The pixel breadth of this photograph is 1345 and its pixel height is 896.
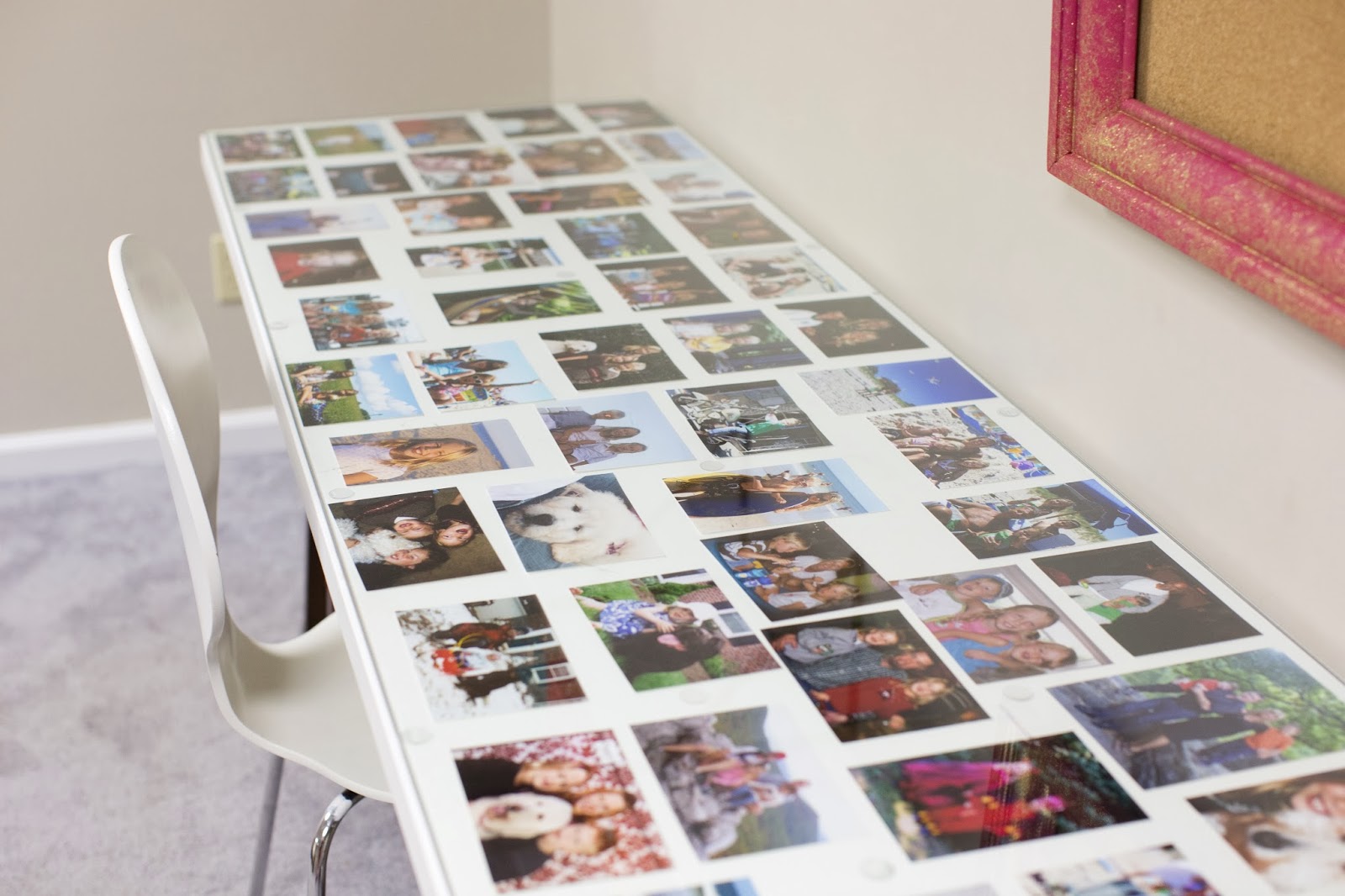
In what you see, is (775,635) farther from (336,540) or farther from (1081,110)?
(1081,110)

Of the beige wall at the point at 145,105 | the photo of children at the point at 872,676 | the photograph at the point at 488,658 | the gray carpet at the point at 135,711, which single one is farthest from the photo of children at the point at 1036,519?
the beige wall at the point at 145,105

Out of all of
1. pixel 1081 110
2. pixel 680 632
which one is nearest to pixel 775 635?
pixel 680 632

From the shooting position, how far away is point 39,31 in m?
2.30

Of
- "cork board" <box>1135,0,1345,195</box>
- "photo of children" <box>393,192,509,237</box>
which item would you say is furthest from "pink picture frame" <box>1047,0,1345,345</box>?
"photo of children" <box>393,192,509,237</box>

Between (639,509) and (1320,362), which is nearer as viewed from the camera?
(1320,362)

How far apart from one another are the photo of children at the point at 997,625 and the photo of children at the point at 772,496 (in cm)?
11

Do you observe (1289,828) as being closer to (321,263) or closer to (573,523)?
(573,523)

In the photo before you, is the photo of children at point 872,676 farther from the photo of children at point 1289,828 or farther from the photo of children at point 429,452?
the photo of children at point 429,452

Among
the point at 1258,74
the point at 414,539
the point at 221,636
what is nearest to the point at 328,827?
the point at 221,636

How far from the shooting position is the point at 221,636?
118 cm

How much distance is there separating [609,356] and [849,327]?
0.25 m

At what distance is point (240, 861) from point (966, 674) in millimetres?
1105

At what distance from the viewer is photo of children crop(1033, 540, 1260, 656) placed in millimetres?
934

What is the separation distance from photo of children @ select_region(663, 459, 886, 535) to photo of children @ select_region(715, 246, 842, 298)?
0.37 metres
